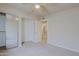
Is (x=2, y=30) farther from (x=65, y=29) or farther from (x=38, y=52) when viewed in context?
(x=65, y=29)

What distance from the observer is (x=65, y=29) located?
4.00 metres

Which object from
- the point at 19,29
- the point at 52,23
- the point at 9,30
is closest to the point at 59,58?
the point at 9,30

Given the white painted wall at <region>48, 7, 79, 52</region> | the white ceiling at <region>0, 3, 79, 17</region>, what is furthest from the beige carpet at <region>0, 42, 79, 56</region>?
the white ceiling at <region>0, 3, 79, 17</region>

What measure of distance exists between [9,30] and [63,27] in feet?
6.59

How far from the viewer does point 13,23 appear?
3.97 meters

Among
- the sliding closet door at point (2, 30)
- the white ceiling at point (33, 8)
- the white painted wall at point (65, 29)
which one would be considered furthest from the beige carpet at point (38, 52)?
the white ceiling at point (33, 8)

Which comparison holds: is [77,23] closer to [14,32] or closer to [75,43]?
[75,43]

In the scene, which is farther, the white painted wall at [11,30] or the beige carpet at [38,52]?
the white painted wall at [11,30]

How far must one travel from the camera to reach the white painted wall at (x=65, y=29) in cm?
360

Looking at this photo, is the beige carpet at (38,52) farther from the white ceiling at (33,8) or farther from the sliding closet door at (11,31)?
the white ceiling at (33,8)

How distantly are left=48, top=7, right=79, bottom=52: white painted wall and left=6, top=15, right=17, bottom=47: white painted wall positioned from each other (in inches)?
60.6

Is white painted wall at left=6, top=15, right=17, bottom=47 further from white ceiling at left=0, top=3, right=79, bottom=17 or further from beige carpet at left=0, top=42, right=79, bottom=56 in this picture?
white ceiling at left=0, top=3, right=79, bottom=17

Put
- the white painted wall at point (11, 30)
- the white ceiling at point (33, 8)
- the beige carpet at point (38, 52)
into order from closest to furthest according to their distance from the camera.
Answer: the white ceiling at point (33, 8) → the beige carpet at point (38, 52) → the white painted wall at point (11, 30)

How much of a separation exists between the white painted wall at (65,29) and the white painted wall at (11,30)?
154 centimetres
